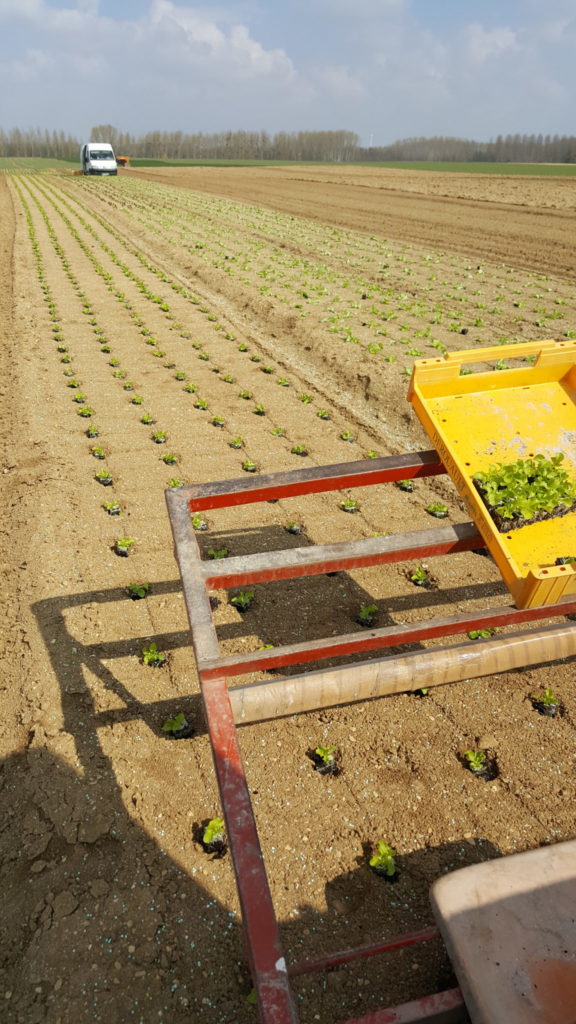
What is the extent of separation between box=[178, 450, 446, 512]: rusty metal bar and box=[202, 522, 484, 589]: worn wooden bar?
1.50 feet

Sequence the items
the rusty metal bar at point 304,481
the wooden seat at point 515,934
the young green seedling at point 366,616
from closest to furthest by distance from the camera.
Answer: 1. the wooden seat at point 515,934
2. the rusty metal bar at point 304,481
3. the young green seedling at point 366,616

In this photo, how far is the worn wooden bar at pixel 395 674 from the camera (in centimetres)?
277

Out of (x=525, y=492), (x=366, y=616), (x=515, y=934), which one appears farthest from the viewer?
(x=366, y=616)

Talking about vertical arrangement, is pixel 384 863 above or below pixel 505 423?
below

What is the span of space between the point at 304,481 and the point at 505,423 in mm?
1460

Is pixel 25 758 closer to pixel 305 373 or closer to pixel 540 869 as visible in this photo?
pixel 540 869

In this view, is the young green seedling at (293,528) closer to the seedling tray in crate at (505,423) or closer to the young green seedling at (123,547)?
the young green seedling at (123,547)

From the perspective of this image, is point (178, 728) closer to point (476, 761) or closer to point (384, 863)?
point (384, 863)

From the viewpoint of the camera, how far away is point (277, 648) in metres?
2.71

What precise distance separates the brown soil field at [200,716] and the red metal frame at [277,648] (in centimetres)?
72

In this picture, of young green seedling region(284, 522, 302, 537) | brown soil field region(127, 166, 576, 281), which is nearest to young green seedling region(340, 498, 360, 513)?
young green seedling region(284, 522, 302, 537)

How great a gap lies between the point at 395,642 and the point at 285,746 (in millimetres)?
1284

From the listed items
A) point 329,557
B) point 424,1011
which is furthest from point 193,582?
point 424,1011

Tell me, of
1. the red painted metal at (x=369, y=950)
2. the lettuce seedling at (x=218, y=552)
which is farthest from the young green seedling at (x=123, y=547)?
the red painted metal at (x=369, y=950)
